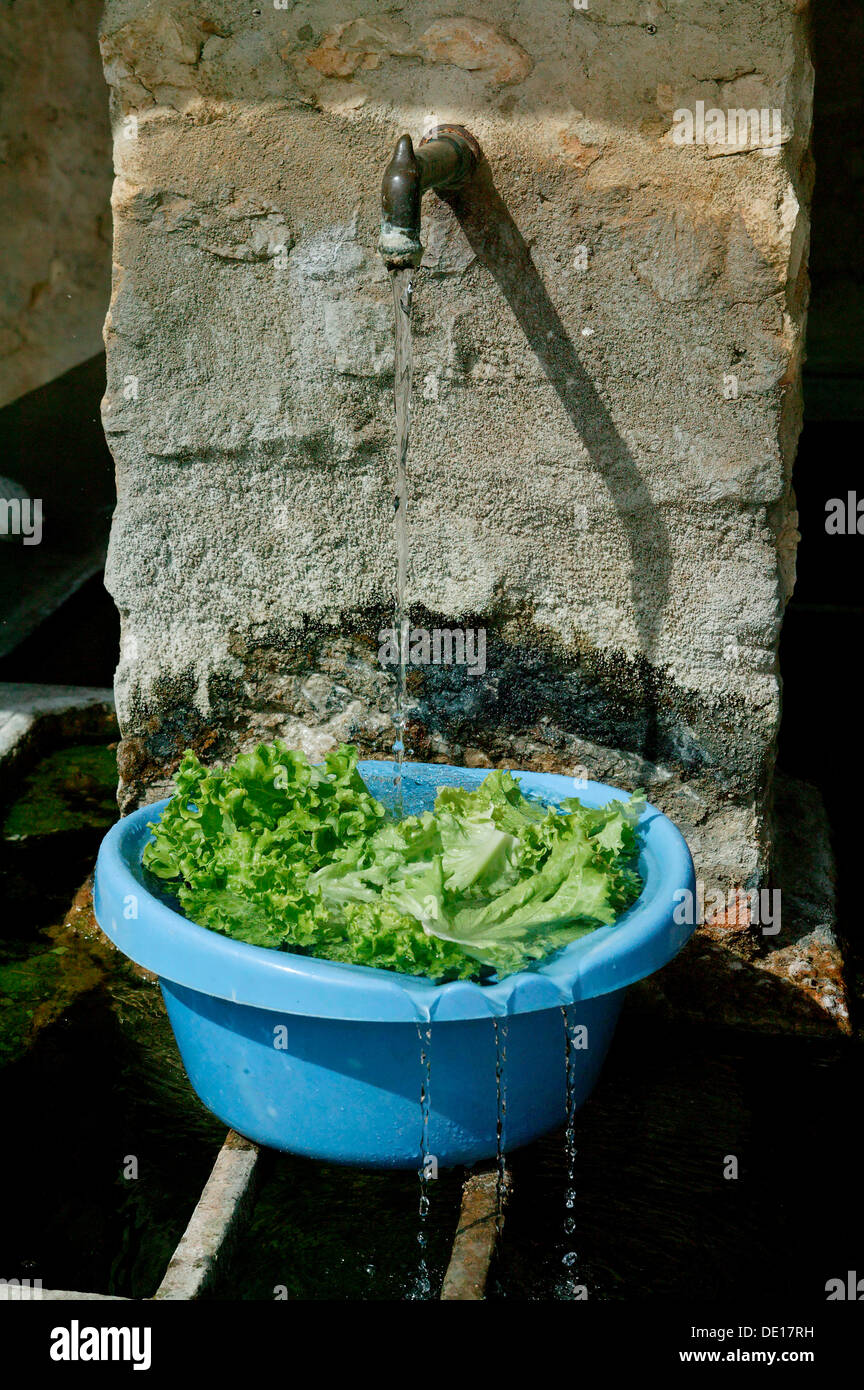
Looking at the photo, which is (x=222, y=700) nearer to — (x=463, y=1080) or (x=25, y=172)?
(x=463, y=1080)

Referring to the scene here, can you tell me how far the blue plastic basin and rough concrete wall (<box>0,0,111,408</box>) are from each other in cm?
554

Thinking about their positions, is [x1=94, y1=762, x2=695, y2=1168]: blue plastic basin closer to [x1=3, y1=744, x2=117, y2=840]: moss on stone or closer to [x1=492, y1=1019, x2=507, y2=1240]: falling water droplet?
[x1=492, y1=1019, x2=507, y2=1240]: falling water droplet

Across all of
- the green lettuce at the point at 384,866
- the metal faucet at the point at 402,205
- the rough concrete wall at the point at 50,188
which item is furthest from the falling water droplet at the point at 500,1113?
the rough concrete wall at the point at 50,188

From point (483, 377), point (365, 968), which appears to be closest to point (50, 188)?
point (483, 377)

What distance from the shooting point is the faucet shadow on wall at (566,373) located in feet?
8.79

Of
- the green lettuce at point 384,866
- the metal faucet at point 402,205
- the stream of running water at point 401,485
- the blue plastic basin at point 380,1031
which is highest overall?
the metal faucet at point 402,205

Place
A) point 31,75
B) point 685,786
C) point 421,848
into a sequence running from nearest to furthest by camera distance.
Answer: point 421,848 → point 685,786 → point 31,75

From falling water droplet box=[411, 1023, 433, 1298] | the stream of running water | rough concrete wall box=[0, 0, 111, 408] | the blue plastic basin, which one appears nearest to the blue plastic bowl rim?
the blue plastic basin

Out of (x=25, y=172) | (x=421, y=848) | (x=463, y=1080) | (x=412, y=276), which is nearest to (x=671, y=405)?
(x=412, y=276)

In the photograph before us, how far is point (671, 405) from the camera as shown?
8.83ft

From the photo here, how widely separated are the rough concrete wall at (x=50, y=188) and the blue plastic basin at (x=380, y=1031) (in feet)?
18.2

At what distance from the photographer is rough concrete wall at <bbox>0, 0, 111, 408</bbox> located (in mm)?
6762

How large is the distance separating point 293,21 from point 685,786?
6.51ft

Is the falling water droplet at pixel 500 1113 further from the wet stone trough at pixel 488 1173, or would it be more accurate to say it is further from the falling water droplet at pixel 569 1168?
the falling water droplet at pixel 569 1168
